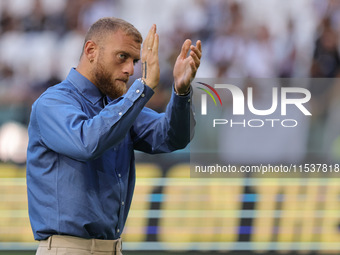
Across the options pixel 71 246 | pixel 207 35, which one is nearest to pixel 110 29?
pixel 71 246

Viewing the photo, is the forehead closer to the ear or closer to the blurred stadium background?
the ear

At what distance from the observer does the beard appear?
238cm

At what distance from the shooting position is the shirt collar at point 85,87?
7.95ft

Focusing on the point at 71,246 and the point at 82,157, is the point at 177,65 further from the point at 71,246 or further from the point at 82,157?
the point at 71,246

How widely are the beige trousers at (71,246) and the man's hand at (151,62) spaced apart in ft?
1.99

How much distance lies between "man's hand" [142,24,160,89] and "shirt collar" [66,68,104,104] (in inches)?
10.2

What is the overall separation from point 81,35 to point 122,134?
3213 mm

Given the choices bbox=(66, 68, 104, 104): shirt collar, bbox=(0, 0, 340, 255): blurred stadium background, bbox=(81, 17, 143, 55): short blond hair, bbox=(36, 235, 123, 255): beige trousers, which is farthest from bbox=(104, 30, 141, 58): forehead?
bbox=(0, 0, 340, 255): blurred stadium background

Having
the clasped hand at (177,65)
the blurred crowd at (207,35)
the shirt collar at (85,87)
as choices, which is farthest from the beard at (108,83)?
the blurred crowd at (207,35)

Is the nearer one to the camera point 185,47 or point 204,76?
Answer: point 185,47

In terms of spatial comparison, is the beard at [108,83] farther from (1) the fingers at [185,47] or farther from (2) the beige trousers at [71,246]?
(2) the beige trousers at [71,246]

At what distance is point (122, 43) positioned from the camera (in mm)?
2375

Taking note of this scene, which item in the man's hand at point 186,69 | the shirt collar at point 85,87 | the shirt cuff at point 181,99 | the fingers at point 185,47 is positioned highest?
the fingers at point 185,47

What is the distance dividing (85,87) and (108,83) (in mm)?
97
